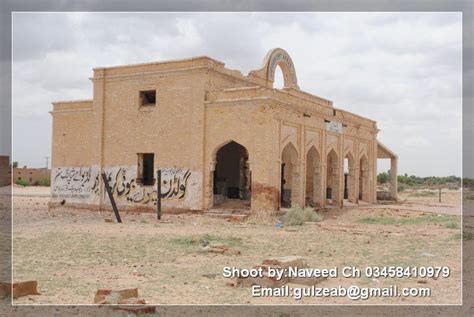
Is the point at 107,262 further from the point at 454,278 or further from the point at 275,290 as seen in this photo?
the point at 454,278

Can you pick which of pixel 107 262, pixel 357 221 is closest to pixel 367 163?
pixel 357 221

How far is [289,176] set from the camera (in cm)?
2652

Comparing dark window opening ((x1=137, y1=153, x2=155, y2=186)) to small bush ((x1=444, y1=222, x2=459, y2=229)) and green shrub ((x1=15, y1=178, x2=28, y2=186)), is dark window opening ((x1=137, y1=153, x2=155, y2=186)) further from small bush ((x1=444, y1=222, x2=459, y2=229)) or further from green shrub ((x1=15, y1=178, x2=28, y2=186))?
green shrub ((x1=15, y1=178, x2=28, y2=186))

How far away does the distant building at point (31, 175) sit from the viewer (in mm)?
57000

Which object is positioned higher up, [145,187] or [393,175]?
[393,175]

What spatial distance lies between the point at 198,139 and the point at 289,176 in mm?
5862

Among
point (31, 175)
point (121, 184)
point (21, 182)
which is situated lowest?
point (21, 182)

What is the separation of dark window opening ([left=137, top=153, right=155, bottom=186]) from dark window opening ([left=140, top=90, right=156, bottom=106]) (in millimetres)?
2401

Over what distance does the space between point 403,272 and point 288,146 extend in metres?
13.0

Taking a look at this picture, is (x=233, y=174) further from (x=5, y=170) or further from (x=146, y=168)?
(x=5, y=170)

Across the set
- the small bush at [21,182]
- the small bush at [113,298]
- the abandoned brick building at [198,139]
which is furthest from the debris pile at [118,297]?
the small bush at [21,182]

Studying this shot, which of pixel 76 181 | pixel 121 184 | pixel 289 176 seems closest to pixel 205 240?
pixel 121 184

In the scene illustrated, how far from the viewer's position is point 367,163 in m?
32.1

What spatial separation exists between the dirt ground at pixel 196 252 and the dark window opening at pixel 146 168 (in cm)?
234
